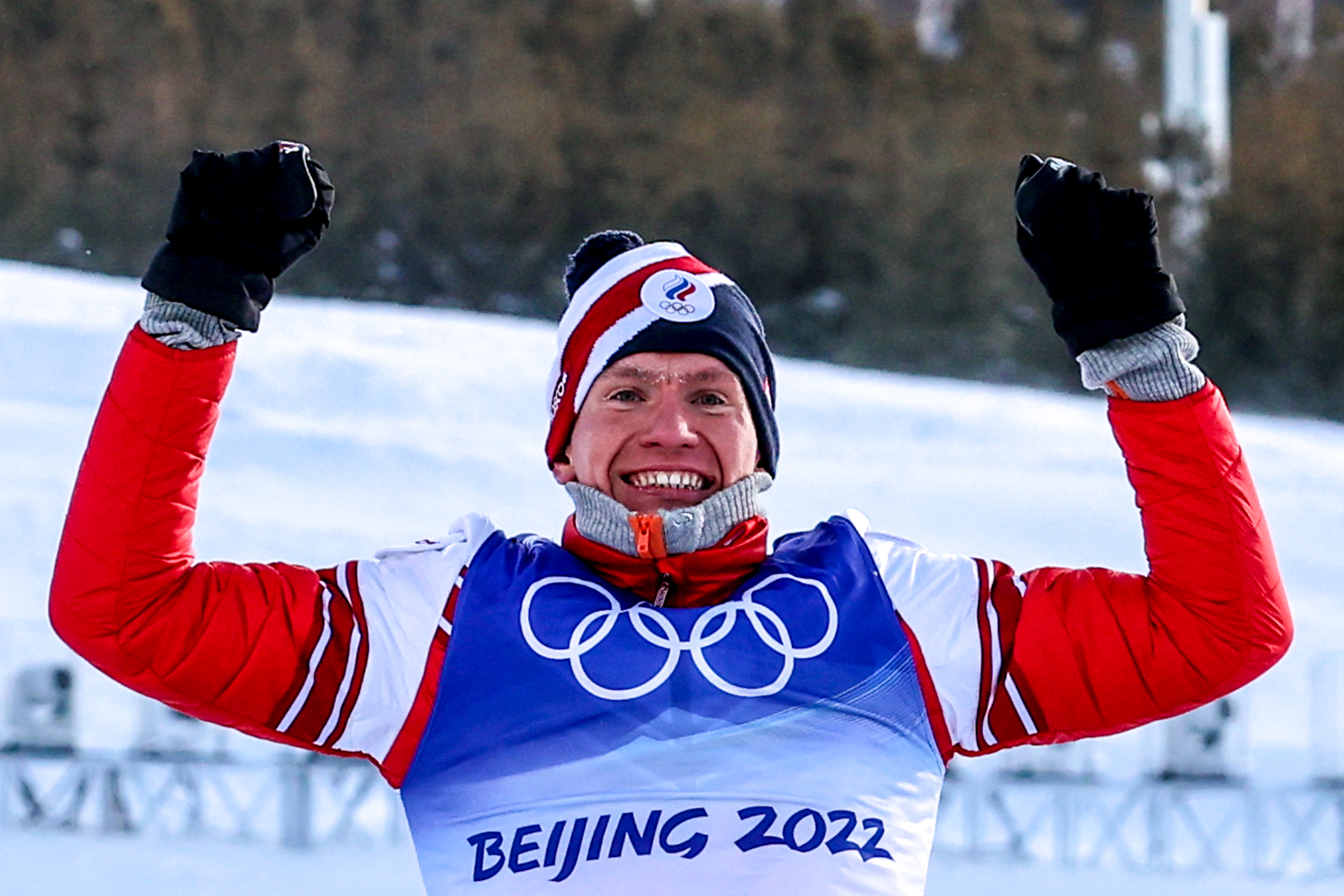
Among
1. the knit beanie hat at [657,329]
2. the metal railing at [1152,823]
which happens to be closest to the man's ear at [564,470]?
the knit beanie hat at [657,329]

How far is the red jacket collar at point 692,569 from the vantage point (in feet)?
5.06

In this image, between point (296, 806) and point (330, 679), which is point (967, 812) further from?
point (330, 679)

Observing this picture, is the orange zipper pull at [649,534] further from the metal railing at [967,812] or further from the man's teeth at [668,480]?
the metal railing at [967,812]

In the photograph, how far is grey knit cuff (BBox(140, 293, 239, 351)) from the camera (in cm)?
139

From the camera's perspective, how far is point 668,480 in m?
1.56

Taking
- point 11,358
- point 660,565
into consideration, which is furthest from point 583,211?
point 660,565

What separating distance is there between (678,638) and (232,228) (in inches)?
17.8

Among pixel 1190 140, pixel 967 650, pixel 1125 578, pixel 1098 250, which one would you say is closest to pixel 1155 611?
pixel 1125 578

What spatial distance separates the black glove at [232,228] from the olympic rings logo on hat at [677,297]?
0.32 m

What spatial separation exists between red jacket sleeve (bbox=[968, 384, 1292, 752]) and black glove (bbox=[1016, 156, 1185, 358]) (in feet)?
0.21

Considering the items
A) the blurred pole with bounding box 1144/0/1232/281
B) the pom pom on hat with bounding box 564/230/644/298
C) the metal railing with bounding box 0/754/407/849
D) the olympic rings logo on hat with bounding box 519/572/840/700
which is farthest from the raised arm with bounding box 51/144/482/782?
the blurred pole with bounding box 1144/0/1232/281

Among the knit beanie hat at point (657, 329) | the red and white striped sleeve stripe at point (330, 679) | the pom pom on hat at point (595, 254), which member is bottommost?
the red and white striped sleeve stripe at point (330, 679)

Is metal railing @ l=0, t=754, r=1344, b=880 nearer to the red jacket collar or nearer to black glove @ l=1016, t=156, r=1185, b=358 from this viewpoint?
the red jacket collar

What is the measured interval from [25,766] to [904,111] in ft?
38.6
